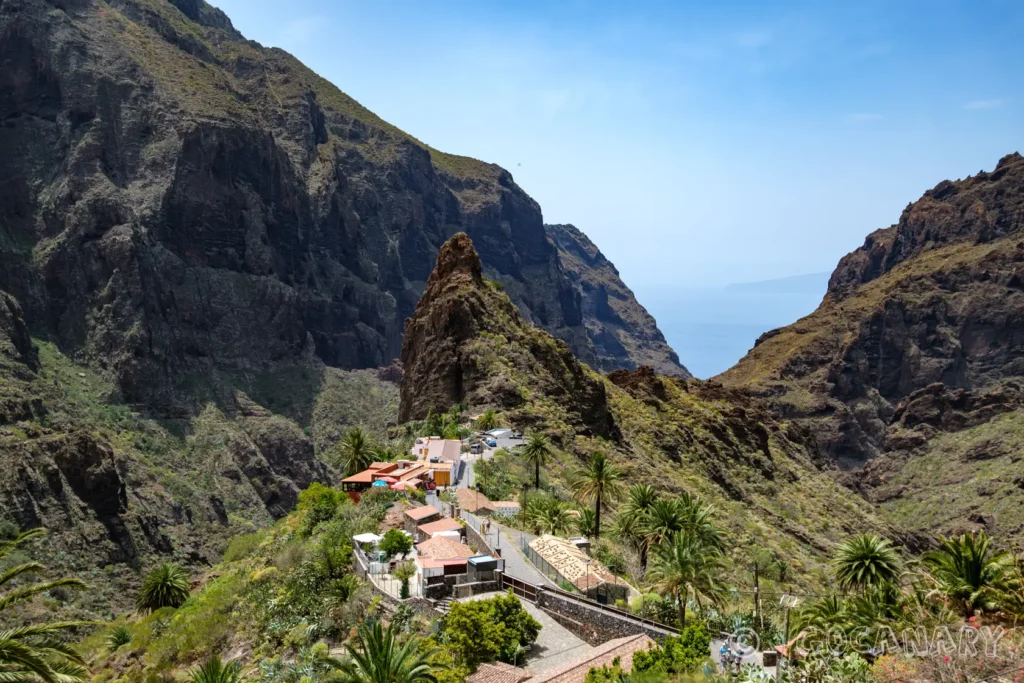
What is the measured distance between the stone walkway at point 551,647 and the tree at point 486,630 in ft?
2.24

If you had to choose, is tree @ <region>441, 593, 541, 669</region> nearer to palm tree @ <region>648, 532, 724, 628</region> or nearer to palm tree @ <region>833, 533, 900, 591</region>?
palm tree @ <region>648, 532, 724, 628</region>

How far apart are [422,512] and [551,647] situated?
631 inches

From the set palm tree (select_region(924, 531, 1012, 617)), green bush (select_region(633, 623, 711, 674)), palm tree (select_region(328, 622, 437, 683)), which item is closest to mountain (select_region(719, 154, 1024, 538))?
palm tree (select_region(924, 531, 1012, 617))

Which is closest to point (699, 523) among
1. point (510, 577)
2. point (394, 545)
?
point (510, 577)

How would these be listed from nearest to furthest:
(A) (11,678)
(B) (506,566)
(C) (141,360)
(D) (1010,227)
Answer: (A) (11,678)
(B) (506,566)
(C) (141,360)
(D) (1010,227)

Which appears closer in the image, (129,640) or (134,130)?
(129,640)

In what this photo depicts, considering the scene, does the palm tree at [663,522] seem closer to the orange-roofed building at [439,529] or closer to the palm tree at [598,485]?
the palm tree at [598,485]

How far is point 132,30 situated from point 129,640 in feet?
601

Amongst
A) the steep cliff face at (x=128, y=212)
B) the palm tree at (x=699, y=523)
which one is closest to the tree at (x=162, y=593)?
the palm tree at (x=699, y=523)

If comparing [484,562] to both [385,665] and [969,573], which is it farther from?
[969,573]

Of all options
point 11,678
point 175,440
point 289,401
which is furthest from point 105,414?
point 11,678

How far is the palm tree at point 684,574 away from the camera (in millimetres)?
33812

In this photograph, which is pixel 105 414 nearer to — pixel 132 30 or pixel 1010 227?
pixel 132 30

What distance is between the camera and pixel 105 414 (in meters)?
141
